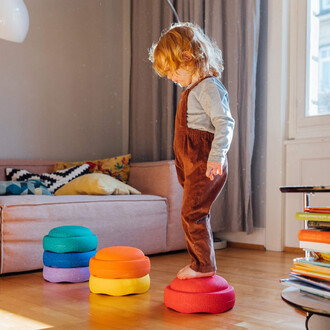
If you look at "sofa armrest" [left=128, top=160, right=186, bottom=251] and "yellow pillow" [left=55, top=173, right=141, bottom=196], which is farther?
"sofa armrest" [left=128, top=160, right=186, bottom=251]

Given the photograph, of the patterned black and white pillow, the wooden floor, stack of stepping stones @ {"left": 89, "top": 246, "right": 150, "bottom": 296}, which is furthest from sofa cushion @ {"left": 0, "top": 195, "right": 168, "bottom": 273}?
stack of stepping stones @ {"left": 89, "top": 246, "right": 150, "bottom": 296}

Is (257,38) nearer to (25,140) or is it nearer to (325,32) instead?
(325,32)

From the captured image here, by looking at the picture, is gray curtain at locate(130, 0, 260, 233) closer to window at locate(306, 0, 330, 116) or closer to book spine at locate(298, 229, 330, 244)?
window at locate(306, 0, 330, 116)

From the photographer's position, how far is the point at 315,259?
1220mm

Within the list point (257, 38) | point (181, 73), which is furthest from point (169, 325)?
point (257, 38)

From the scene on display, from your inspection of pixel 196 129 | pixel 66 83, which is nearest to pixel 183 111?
pixel 196 129

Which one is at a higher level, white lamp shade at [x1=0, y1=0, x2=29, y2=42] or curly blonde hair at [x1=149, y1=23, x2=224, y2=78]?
white lamp shade at [x1=0, y1=0, x2=29, y2=42]

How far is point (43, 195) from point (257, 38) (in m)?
1.68

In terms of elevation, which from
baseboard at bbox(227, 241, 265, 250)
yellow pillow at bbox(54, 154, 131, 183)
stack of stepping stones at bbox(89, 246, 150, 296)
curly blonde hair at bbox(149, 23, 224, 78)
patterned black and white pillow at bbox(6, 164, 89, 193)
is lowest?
baseboard at bbox(227, 241, 265, 250)

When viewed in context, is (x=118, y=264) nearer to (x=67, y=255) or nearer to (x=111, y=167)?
(x=67, y=255)

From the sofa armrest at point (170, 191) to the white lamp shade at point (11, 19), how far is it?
1221 millimetres

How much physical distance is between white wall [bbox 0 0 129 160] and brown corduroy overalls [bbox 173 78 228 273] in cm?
200

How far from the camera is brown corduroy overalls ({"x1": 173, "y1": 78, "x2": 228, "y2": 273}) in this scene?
65.6 inches

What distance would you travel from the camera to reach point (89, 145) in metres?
3.80
